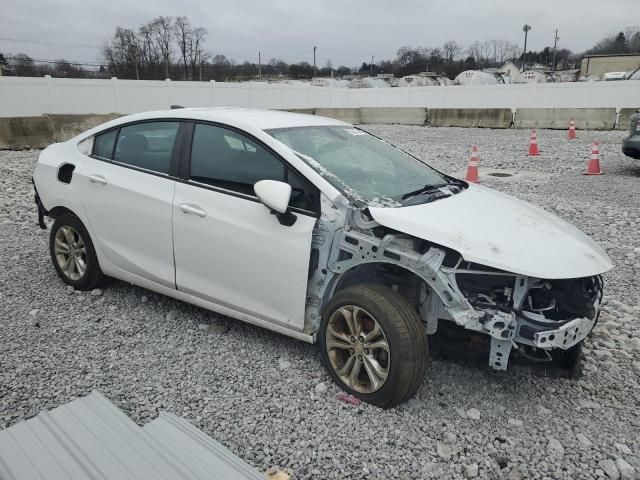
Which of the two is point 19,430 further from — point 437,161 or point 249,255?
point 437,161

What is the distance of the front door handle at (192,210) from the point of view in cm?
336

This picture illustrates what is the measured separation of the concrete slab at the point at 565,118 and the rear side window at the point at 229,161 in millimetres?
20673

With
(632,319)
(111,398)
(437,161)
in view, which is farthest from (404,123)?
(111,398)

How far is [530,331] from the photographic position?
2609mm

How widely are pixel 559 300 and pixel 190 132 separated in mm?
2651

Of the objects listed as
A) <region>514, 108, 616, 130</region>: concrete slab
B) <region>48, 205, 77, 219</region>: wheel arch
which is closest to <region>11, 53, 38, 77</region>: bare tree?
<region>514, 108, 616, 130</region>: concrete slab

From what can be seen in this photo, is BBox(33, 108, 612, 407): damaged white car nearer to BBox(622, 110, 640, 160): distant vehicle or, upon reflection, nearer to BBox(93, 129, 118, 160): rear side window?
BBox(93, 129, 118, 160): rear side window

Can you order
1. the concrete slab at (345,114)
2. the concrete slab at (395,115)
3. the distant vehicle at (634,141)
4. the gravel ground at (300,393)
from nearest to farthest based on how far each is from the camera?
1. the gravel ground at (300,393)
2. the distant vehicle at (634,141)
3. the concrete slab at (345,114)
4. the concrete slab at (395,115)

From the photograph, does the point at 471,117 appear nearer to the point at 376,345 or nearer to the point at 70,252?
the point at 70,252

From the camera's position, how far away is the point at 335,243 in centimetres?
298

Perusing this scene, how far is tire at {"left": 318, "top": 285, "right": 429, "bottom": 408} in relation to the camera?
8.87ft

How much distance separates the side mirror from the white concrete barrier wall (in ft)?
50.9

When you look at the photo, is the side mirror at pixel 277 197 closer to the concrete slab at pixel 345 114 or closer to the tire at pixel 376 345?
the tire at pixel 376 345

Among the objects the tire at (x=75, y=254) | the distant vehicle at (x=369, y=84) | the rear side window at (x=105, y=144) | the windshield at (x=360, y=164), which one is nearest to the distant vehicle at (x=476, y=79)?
the distant vehicle at (x=369, y=84)
